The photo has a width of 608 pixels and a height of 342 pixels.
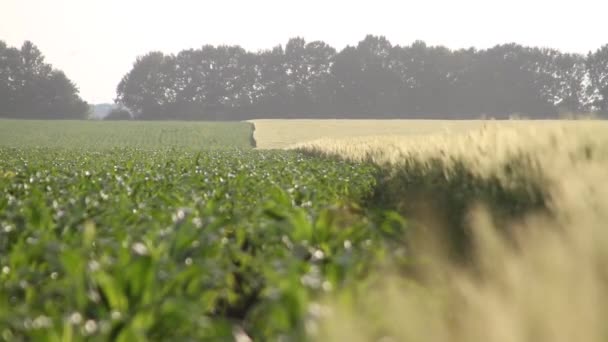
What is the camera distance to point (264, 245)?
429 centimetres

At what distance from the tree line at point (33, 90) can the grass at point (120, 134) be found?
77.6ft

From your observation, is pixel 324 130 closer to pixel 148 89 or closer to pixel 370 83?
pixel 370 83

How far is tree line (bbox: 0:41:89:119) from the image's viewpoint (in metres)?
88.9

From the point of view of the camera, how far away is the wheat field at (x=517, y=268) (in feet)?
5.49

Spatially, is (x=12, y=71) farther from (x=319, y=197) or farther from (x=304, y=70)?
(x=319, y=197)

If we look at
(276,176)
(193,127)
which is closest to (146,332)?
(276,176)

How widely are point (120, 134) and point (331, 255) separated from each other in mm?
53469

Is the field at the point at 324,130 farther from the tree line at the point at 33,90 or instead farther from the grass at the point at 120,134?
the tree line at the point at 33,90

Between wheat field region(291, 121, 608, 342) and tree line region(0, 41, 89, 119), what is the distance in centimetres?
8888

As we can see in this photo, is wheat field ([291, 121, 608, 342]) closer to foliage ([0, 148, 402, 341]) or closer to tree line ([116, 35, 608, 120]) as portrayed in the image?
foliage ([0, 148, 402, 341])

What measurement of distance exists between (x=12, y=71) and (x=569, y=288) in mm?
98364

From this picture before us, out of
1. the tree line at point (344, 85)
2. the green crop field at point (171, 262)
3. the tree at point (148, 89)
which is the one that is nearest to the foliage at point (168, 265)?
the green crop field at point (171, 262)

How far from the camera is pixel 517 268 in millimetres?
1982

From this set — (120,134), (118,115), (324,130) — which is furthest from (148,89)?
(324,130)
